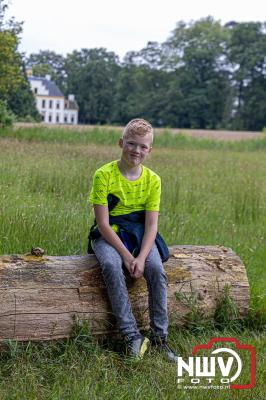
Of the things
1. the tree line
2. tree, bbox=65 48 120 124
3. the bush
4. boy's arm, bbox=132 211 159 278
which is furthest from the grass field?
tree, bbox=65 48 120 124

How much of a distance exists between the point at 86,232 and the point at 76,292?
205 centimetres

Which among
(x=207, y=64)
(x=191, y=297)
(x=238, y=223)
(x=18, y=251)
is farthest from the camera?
(x=207, y=64)

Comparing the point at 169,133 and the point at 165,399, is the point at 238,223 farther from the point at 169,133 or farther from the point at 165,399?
the point at 169,133

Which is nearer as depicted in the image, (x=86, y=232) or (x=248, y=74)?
(x=86, y=232)

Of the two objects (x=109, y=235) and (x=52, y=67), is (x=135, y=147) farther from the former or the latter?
(x=52, y=67)

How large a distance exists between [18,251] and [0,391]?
2.19 meters

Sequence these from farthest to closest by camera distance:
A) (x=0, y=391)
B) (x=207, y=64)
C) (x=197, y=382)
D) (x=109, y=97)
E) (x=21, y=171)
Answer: (x=109, y=97), (x=207, y=64), (x=21, y=171), (x=197, y=382), (x=0, y=391)

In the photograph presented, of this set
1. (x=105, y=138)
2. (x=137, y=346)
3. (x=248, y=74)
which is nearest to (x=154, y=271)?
(x=137, y=346)

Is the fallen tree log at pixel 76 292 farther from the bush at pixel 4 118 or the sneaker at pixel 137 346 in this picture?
the bush at pixel 4 118

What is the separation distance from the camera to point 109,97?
277 feet

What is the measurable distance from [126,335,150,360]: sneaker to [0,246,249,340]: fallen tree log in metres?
0.25

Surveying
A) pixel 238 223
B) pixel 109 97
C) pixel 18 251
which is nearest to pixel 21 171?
pixel 238 223

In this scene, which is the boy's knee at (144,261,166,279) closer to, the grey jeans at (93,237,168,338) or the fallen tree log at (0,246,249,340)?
the grey jeans at (93,237,168,338)

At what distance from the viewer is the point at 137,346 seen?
407 centimetres
